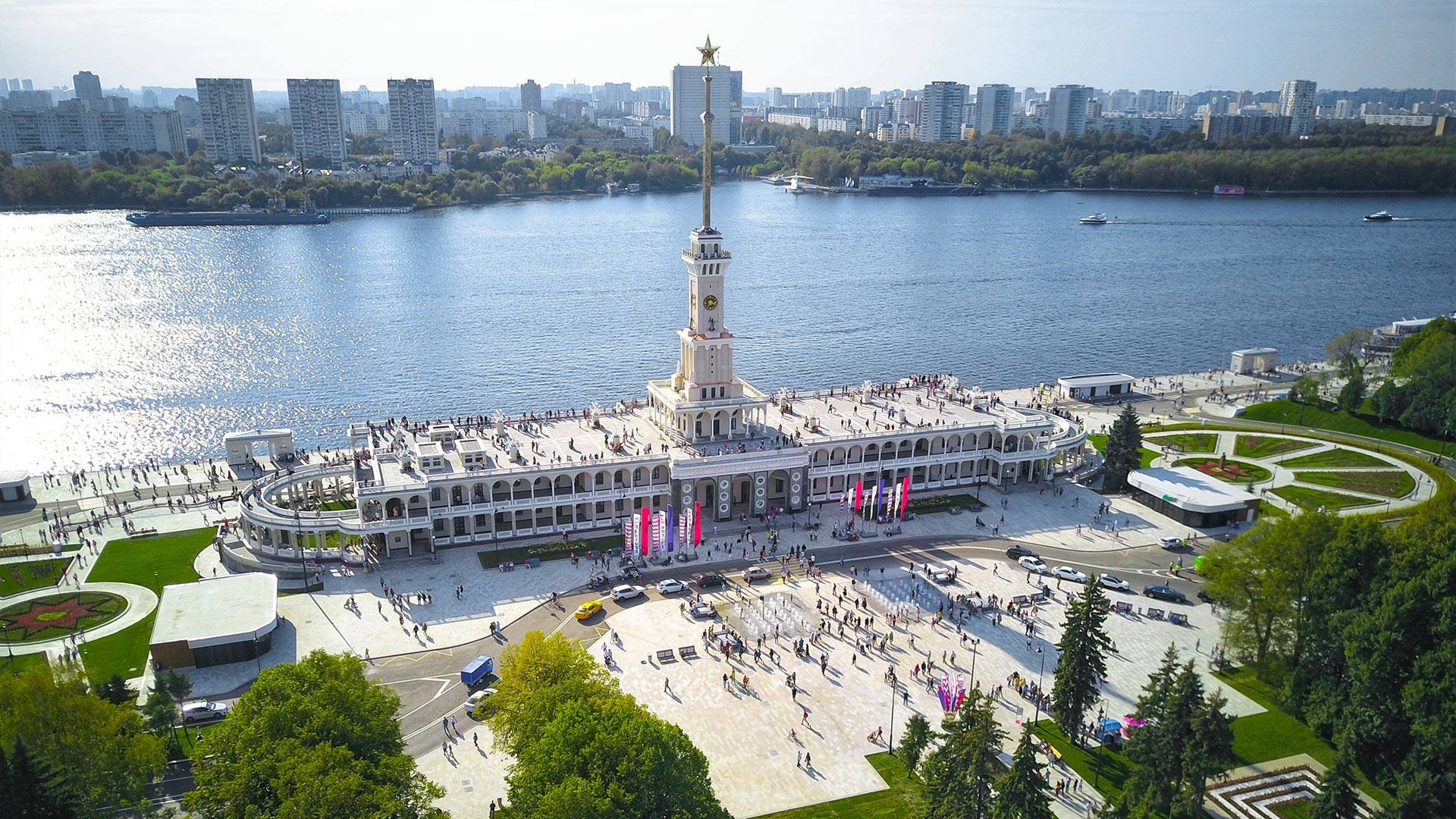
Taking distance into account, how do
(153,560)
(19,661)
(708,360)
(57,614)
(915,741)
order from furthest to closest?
(708,360) → (153,560) → (57,614) → (19,661) → (915,741)

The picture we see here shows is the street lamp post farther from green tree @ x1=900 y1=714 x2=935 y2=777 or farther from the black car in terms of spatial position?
the black car

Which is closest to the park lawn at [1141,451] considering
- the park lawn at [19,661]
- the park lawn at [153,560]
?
the park lawn at [153,560]

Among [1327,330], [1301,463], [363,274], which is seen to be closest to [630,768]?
[1301,463]

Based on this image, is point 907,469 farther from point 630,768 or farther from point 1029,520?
point 630,768

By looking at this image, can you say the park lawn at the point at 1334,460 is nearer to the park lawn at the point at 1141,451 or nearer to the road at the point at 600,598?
the park lawn at the point at 1141,451

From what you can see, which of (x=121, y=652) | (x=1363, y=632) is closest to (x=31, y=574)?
(x=121, y=652)

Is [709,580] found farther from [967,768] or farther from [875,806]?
[967,768]
